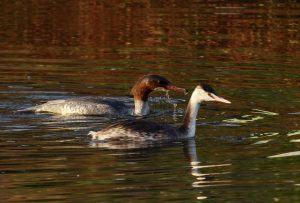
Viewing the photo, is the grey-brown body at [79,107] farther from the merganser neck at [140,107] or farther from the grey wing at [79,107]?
the merganser neck at [140,107]

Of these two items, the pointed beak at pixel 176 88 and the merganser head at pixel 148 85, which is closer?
the pointed beak at pixel 176 88

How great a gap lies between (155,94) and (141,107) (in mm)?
3064

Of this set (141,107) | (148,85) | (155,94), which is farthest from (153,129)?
(155,94)

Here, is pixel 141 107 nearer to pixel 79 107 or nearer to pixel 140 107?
pixel 140 107

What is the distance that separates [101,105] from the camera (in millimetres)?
17797

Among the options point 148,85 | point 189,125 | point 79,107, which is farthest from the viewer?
point 148,85

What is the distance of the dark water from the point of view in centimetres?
1232

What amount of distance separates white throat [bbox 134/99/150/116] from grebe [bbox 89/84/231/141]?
8.52 ft

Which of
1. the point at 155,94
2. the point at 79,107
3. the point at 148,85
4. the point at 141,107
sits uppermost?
the point at 148,85

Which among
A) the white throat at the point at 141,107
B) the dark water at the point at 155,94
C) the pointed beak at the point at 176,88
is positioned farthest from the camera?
the white throat at the point at 141,107

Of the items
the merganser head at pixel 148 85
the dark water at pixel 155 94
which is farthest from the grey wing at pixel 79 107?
the merganser head at pixel 148 85

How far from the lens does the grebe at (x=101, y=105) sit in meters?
17.8

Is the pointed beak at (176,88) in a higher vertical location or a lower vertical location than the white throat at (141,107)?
higher

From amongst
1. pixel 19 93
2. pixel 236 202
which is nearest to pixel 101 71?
pixel 19 93
